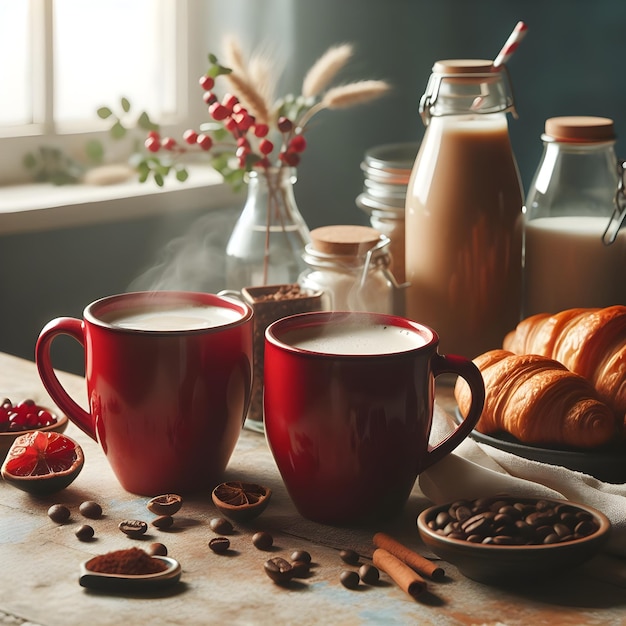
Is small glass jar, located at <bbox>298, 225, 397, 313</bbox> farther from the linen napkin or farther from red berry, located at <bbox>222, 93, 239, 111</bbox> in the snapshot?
the linen napkin

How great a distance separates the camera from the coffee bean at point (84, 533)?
85 cm

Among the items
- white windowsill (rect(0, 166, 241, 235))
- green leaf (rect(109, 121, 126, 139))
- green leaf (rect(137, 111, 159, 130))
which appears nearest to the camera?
green leaf (rect(137, 111, 159, 130))

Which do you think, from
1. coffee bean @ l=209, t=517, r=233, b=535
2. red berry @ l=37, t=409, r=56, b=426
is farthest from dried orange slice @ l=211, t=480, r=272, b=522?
red berry @ l=37, t=409, r=56, b=426

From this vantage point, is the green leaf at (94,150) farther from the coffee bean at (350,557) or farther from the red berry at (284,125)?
the coffee bean at (350,557)

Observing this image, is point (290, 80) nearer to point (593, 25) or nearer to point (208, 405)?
point (593, 25)

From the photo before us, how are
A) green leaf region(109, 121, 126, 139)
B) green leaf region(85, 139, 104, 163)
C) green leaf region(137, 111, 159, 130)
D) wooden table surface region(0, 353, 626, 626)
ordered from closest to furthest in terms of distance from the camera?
1. wooden table surface region(0, 353, 626, 626)
2. green leaf region(137, 111, 159, 130)
3. green leaf region(109, 121, 126, 139)
4. green leaf region(85, 139, 104, 163)

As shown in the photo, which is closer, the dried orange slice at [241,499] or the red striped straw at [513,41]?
the dried orange slice at [241,499]

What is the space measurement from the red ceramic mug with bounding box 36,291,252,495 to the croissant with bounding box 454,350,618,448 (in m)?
0.27

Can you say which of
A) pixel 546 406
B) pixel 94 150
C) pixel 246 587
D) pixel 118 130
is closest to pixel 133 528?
pixel 246 587

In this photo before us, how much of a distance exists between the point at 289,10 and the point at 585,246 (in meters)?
1.20

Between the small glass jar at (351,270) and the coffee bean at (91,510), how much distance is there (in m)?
0.42

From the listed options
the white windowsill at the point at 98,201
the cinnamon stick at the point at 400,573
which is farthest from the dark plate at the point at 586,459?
the white windowsill at the point at 98,201

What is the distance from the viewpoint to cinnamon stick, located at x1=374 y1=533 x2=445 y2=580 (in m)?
0.79

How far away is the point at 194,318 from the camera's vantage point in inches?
38.7
